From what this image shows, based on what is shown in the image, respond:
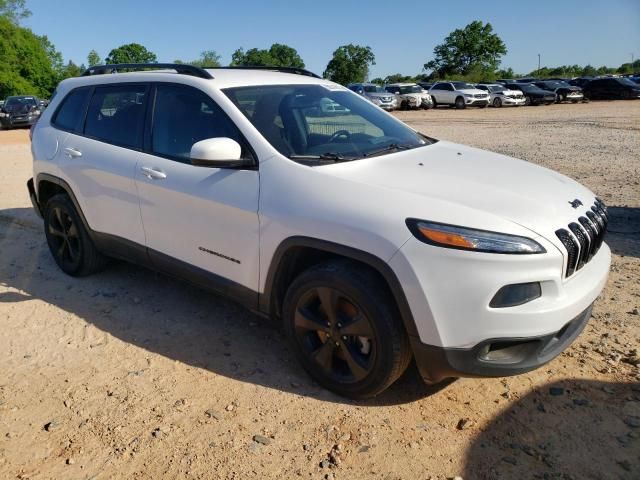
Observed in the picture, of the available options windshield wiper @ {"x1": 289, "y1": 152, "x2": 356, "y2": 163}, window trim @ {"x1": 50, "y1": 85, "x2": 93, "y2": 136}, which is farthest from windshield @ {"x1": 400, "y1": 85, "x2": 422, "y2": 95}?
windshield wiper @ {"x1": 289, "y1": 152, "x2": 356, "y2": 163}

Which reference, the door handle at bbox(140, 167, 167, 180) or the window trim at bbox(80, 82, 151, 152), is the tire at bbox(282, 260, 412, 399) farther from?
the window trim at bbox(80, 82, 151, 152)

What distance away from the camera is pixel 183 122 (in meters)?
3.65

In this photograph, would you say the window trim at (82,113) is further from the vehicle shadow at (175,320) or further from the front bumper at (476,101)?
the front bumper at (476,101)

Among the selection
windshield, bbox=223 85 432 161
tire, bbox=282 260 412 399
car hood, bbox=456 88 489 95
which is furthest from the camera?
car hood, bbox=456 88 489 95

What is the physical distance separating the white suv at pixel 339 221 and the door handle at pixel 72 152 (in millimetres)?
33

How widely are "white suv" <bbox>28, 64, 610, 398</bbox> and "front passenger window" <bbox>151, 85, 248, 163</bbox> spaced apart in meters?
0.01

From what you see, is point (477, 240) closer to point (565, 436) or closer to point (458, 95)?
point (565, 436)

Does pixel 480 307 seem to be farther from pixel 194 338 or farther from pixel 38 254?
pixel 38 254

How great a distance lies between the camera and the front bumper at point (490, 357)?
2525 millimetres

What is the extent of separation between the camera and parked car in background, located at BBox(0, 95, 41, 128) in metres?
23.6

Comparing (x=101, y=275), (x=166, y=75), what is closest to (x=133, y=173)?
(x=166, y=75)

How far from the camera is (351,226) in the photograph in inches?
105

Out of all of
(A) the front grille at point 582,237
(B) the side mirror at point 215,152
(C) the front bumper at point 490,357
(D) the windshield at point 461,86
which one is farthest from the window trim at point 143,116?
(D) the windshield at point 461,86

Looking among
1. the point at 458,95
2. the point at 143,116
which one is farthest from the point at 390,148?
the point at 458,95
